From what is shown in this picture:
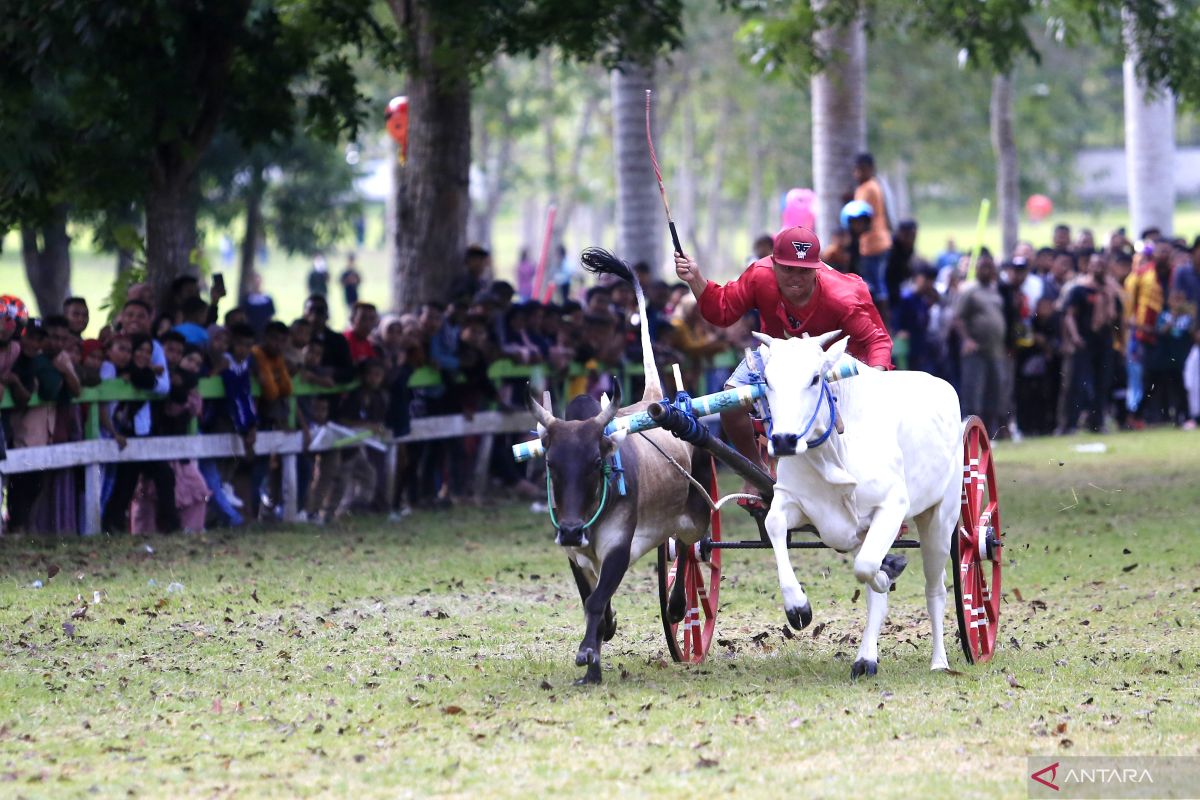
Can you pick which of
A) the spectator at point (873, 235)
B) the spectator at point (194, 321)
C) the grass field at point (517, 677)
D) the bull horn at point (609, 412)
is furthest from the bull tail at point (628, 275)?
the spectator at point (873, 235)

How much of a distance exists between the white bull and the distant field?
43865 mm

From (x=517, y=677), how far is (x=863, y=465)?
2.01 m

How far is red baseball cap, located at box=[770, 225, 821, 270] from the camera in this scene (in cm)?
924

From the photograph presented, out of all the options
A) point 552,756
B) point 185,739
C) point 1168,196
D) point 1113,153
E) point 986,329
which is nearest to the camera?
point 552,756

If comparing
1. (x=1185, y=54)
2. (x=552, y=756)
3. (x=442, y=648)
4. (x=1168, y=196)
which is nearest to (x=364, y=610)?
(x=442, y=648)

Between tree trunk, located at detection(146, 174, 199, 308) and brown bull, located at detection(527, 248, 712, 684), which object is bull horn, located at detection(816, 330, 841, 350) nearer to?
brown bull, located at detection(527, 248, 712, 684)

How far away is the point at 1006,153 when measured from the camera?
32375mm

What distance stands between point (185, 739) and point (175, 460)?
6.75 meters

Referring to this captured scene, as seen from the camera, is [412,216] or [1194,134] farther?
[1194,134]

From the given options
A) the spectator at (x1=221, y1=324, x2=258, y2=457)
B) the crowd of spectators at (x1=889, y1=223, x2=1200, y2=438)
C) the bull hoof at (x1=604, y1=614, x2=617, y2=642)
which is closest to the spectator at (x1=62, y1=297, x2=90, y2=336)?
the spectator at (x1=221, y1=324, x2=258, y2=457)

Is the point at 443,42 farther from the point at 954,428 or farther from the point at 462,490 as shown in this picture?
the point at 954,428

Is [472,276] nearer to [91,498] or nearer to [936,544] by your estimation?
[91,498]

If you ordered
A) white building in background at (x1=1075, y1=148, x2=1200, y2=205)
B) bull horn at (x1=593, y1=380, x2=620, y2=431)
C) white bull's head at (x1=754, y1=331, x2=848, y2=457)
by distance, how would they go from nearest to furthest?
white bull's head at (x1=754, y1=331, x2=848, y2=457) < bull horn at (x1=593, y1=380, x2=620, y2=431) < white building in background at (x1=1075, y1=148, x2=1200, y2=205)

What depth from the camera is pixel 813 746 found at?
24.6 feet
